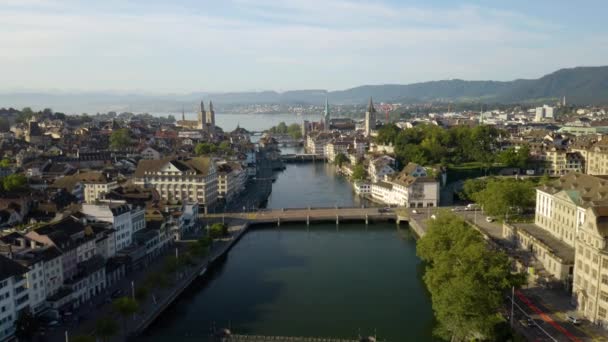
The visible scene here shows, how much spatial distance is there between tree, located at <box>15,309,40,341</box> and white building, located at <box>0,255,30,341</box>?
0.46 meters

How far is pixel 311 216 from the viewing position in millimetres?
41656

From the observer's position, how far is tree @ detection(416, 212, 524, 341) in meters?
19.6

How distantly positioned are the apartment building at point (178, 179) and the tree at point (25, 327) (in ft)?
77.3

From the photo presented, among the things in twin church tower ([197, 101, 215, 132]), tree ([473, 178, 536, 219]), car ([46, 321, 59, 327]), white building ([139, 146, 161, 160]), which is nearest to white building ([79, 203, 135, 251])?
car ([46, 321, 59, 327])

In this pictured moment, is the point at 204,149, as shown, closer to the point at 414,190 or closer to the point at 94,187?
the point at 94,187

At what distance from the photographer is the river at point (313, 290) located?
22.3 metres

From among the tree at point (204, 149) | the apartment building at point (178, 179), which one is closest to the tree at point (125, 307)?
the apartment building at point (178, 179)

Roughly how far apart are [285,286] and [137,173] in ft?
72.3

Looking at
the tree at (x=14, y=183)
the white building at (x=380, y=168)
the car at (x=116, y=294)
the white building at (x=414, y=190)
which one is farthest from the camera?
the white building at (x=380, y=168)

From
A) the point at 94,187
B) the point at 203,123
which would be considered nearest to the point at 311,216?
the point at 94,187

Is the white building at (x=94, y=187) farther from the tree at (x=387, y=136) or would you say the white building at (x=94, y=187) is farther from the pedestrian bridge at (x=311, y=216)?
the tree at (x=387, y=136)

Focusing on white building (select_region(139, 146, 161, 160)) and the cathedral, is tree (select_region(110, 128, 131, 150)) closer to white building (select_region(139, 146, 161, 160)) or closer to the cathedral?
white building (select_region(139, 146, 161, 160))

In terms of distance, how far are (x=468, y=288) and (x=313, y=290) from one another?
29.3 ft

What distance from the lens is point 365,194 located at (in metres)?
52.5
